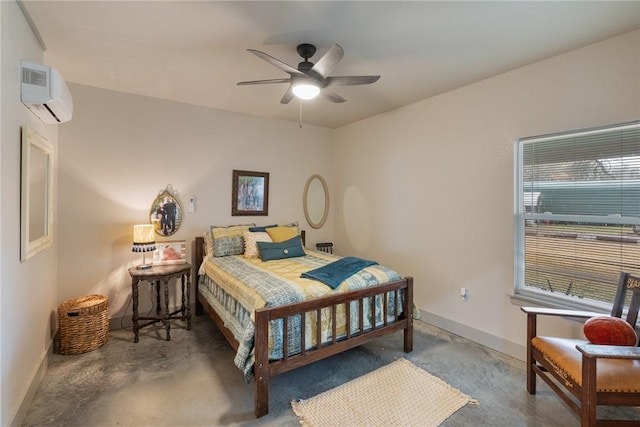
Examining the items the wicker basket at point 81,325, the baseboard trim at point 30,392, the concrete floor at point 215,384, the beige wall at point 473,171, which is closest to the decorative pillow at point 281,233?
the beige wall at point 473,171

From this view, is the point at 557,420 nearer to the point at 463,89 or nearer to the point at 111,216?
the point at 463,89

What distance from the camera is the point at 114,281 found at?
3.30m

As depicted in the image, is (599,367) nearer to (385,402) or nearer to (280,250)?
(385,402)

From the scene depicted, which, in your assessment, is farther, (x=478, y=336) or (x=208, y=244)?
(x=208, y=244)

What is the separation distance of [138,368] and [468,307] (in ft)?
10.5

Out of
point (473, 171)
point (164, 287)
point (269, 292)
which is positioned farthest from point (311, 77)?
point (164, 287)

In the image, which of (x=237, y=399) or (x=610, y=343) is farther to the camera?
(x=237, y=399)

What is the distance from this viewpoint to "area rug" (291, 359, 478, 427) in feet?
6.21

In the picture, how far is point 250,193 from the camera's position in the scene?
13.7 ft

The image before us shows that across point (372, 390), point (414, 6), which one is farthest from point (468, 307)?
point (414, 6)

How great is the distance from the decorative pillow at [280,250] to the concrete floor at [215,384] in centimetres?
101

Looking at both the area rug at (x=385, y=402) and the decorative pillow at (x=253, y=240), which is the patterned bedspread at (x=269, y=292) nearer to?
the decorative pillow at (x=253, y=240)

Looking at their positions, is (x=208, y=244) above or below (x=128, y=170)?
below

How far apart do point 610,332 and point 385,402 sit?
1519mm
